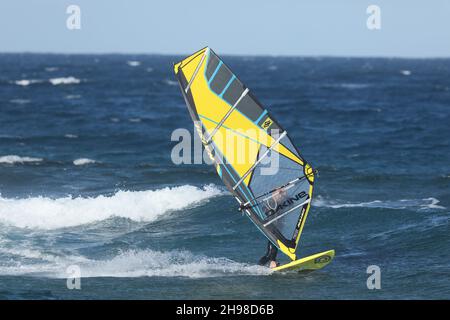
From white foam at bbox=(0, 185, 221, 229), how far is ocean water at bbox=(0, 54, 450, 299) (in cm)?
6

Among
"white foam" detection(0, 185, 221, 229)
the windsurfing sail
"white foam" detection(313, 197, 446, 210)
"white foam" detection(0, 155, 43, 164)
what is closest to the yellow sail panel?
the windsurfing sail

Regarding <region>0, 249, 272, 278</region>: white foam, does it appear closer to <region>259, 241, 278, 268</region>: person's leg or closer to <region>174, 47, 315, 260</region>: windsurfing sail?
<region>259, 241, 278, 268</region>: person's leg

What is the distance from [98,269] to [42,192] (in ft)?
30.2

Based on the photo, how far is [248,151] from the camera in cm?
1457

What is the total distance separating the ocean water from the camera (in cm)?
1419

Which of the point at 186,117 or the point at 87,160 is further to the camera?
the point at 186,117

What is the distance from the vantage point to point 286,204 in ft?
47.4

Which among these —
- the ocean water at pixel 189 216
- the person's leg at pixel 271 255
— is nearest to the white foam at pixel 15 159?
the ocean water at pixel 189 216

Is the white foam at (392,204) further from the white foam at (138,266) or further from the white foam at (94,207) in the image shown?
the white foam at (138,266)

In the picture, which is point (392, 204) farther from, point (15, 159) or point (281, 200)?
point (15, 159)

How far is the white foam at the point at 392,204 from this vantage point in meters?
21.7

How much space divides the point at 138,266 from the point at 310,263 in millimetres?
3477

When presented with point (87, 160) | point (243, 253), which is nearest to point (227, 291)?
point (243, 253)
